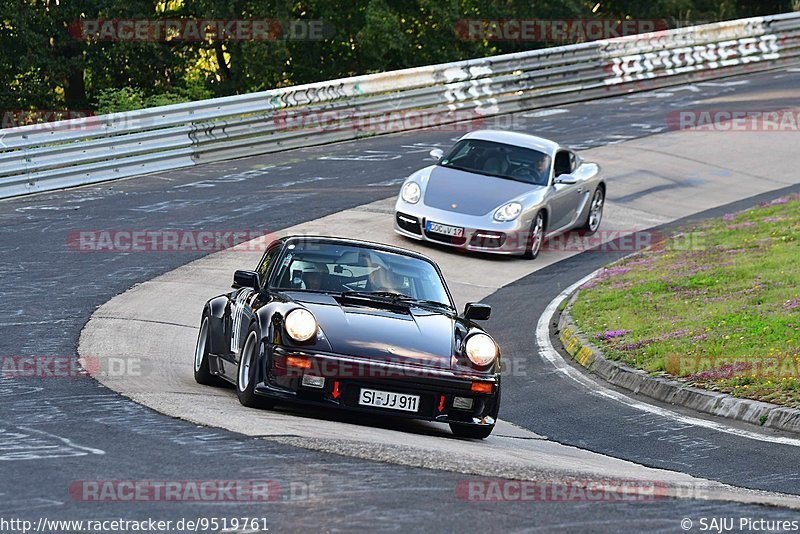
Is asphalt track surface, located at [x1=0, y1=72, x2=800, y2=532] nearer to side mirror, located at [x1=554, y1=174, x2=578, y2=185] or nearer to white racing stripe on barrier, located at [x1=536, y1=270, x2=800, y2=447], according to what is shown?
white racing stripe on barrier, located at [x1=536, y1=270, x2=800, y2=447]

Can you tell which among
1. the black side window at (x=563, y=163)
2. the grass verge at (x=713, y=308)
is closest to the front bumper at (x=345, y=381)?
the grass verge at (x=713, y=308)

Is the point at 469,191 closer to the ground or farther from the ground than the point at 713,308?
farther from the ground

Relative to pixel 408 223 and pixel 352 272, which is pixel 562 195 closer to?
pixel 408 223

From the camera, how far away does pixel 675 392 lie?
11.5m

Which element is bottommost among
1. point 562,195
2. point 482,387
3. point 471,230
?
point 471,230

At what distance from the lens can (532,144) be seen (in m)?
19.2

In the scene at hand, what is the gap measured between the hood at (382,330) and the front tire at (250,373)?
1.48 ft

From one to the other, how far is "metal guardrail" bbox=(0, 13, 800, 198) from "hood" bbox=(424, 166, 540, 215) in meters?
5.59

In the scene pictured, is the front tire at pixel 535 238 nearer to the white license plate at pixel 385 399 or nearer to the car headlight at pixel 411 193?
the car headlight at pixel 411 193

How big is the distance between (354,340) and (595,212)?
39.0ft

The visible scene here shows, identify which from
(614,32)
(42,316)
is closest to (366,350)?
(42,316)

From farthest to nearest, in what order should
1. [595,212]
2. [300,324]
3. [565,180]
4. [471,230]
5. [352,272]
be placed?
[595,212] < [565,180] < [471,230] < [352,272] < [300,324]

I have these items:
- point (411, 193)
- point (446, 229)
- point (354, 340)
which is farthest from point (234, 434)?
point (411, 193)

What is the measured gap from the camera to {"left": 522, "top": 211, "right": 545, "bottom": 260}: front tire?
18109 millimetres
